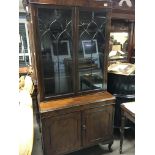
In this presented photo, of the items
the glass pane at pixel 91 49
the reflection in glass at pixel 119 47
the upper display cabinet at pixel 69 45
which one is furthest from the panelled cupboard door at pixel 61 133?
the reflection in glass at pixel 119 47

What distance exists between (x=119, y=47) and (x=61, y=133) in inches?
80.9

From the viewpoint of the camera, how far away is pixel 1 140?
580mm

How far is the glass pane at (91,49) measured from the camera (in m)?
2.08

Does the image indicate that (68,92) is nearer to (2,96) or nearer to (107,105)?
(107,105)

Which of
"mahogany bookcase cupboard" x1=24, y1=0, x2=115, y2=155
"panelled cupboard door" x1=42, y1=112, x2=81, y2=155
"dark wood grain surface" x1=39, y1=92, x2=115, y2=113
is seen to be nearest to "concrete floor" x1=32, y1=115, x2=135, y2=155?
"mahogany bookcase cupboard" x1=24, y1=0, x2=115, y2=155

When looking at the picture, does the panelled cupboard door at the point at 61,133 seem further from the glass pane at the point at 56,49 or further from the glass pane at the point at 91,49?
the glass pane at the point at 91,49

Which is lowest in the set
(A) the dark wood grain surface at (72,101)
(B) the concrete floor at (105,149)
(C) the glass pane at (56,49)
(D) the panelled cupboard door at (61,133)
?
(B) the concrete floor at (105,149)

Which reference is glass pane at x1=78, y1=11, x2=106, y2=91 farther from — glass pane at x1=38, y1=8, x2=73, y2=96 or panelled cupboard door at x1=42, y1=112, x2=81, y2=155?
panelled cupboard door at x1=42, y1=112, x2=81, y2=155

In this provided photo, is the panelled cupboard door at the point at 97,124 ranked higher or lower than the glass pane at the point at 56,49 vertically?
lower

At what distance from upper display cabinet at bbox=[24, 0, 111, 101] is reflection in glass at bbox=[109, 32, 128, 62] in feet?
3.15

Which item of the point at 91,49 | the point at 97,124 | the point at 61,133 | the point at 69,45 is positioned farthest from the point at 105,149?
the point at 69,45

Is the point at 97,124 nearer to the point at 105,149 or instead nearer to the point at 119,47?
the point at 105,149

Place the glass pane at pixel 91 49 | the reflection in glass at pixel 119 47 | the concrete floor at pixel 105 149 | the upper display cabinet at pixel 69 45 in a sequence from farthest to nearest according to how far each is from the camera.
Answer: the reflection in glass at pixel 119 47 → the concrete floor at pixel 105 149 → the glass pane at pixel 91 49 → the upper display cabinet at pixel 69 45
